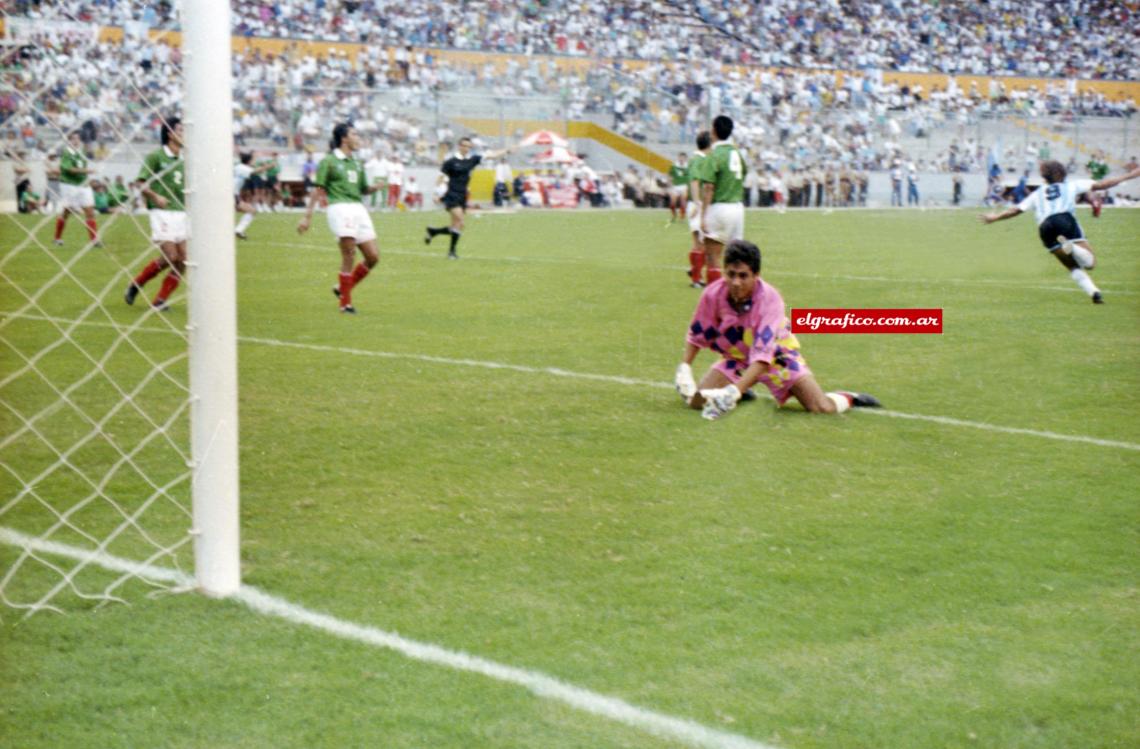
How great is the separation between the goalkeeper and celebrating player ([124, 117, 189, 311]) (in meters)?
3.20

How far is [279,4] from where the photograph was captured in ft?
134

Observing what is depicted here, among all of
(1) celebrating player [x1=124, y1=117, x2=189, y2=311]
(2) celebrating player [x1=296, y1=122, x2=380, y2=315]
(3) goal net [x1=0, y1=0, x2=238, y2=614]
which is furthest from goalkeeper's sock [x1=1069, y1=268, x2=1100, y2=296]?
(3) goal net [x1=0, y1=0, x2=238, y2=614]

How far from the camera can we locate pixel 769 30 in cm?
4866

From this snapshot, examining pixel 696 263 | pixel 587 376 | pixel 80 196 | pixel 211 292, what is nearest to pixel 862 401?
pixel 587 376

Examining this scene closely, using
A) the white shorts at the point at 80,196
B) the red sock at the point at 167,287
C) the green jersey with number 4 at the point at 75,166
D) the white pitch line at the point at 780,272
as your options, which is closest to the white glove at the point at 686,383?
the green jersey with number 4 at the point at 75,166

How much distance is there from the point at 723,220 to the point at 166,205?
8.64m

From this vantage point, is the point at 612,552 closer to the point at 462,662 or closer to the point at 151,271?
the point at 462,662

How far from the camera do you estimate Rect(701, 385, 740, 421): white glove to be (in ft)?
25.9

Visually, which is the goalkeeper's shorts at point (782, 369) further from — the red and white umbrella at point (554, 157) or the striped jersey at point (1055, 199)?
the red and white umbrella at point (554, 157)

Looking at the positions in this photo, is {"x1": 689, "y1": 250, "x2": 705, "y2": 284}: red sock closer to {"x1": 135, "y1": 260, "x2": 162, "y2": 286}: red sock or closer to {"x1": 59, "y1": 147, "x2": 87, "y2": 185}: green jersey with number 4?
{"x1": 135, "y1": 260, "x2": 162, "y2": 286}: red sock

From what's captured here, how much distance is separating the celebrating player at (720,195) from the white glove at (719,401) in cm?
761

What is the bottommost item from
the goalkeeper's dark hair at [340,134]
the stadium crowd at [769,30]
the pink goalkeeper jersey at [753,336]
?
the pink goalkeeper jersey at [753,336]

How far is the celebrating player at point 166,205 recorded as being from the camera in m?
4.70

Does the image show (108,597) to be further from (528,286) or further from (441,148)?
(441,148)
